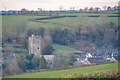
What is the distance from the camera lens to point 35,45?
29.0 feet

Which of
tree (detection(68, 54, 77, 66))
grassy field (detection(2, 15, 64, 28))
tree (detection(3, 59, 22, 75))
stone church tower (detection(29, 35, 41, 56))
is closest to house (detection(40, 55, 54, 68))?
stone church tower (detection(29, 35, 41, 56))

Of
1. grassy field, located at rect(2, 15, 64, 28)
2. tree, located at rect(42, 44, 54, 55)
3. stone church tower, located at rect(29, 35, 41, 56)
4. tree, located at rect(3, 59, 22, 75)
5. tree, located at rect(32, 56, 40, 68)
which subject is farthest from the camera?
grassy field, located at rect(2, 15, 64, 28)

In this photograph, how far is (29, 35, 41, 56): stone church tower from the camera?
8.37m

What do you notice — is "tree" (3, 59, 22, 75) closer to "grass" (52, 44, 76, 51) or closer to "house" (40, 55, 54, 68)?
"house" (40, 55, 54, 68)

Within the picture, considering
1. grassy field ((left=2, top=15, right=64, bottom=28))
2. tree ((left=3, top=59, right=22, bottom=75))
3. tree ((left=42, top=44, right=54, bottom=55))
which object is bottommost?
tree ((left=3, top=59, right=22, bottom=75))

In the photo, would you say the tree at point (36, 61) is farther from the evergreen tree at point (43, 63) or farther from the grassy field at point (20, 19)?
the grassy field at point (20, 19)

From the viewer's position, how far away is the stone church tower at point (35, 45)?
8366 mm

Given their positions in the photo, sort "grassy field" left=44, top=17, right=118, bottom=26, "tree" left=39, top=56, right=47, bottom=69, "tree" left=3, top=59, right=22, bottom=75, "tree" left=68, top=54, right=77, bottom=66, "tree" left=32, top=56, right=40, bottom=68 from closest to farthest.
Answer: "tree" left=3, top=59, right=22, bottom=75, "tree" left=39, top=56, right=47, bottom=69, "tree" left=32, top=56, right=40, bottom=68, "tree" left=68, top=54, right=77, bottom=66, "grassy field" left=44, top=17, right=118, bottom=26

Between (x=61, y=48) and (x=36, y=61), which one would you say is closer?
(x=36, y=61)

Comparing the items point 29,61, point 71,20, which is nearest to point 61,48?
point 71,20

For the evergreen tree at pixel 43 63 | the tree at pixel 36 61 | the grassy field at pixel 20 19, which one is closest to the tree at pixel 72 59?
the evergreen tree at pixel 43 63

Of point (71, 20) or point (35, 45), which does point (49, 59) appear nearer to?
point (35, 45)

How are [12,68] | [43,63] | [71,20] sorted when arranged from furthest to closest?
[71,20] → [43,63] → [12,68]

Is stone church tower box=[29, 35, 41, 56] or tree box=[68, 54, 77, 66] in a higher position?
stone church tower box=[29, 35, 41, 56]
